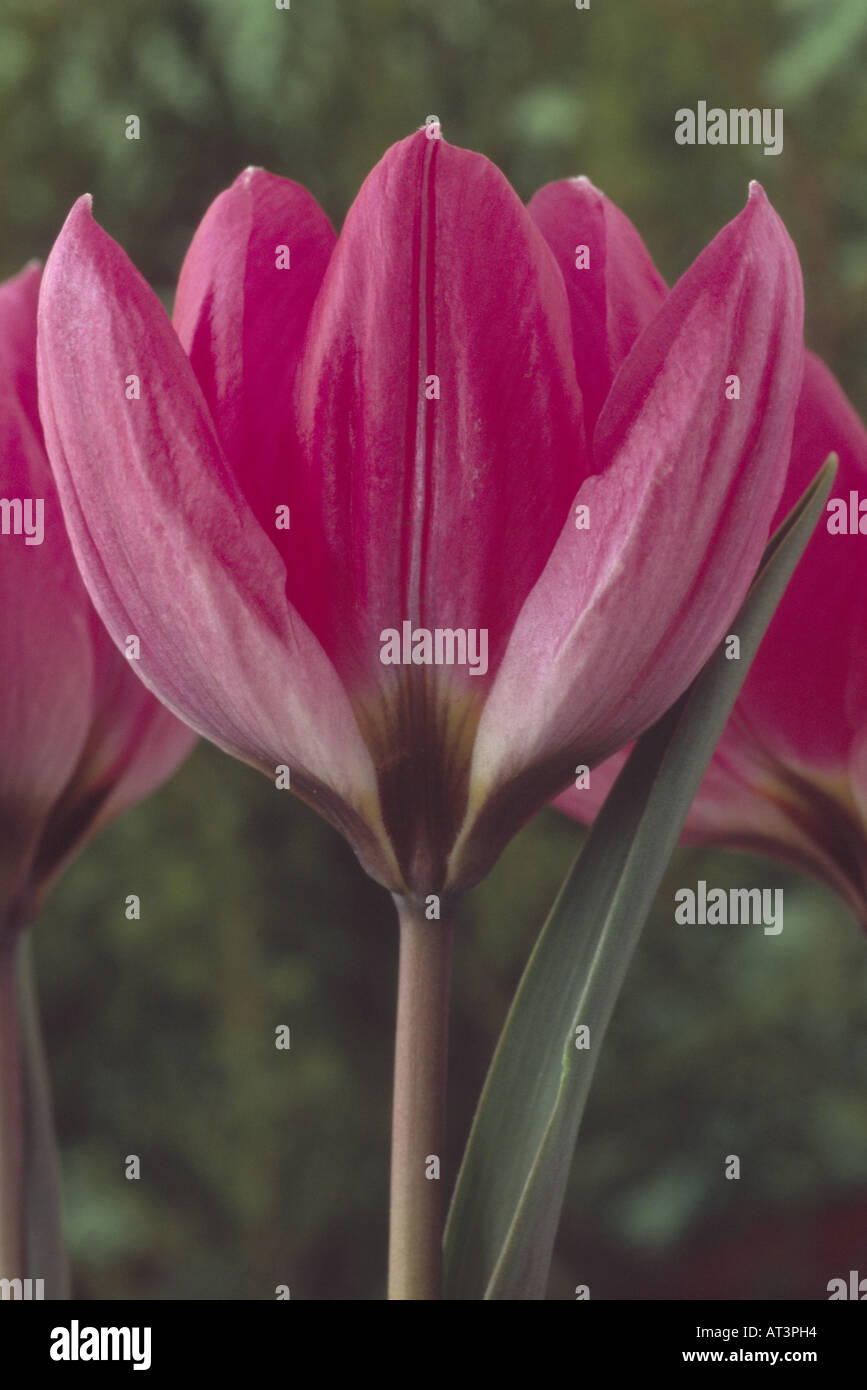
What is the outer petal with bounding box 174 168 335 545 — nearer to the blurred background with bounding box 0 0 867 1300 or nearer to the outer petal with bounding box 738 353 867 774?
the outer petal with bounding box 738 353 867 774

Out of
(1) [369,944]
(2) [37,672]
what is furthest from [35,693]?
(1) [369,944]

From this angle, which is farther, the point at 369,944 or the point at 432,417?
the point at 369,944

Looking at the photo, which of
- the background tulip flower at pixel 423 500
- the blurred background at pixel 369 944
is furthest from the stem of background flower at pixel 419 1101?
the blurred background at pixel 369 944

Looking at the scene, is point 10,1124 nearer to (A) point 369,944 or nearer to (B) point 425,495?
(B) point 425,495

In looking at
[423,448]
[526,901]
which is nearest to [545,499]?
[423,448]

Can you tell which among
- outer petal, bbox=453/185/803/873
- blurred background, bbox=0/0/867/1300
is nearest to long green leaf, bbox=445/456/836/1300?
outer petal, bbox=453/185/803/873

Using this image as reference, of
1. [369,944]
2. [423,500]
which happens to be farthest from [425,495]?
[369,944]

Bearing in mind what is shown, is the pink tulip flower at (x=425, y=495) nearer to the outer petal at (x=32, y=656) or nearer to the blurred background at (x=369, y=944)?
the outer petal at (x=32, y=656)
